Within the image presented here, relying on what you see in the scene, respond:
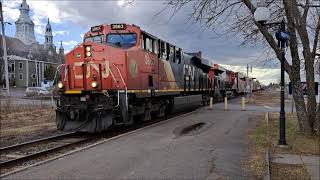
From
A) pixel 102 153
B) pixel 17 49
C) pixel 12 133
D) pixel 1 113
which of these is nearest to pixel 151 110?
pixel 12 133

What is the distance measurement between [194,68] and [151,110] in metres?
10.0

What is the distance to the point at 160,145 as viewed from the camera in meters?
12.8

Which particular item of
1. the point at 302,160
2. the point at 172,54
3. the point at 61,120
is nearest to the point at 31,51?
the point at 172,54

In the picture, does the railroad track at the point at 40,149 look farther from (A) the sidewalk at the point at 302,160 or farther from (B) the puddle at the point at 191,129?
(A) the sidewalk at the point at 302,160

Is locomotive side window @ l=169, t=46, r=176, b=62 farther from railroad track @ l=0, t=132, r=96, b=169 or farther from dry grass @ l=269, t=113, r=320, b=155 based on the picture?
railroad track @ l=0, t=132, r=96, b=169

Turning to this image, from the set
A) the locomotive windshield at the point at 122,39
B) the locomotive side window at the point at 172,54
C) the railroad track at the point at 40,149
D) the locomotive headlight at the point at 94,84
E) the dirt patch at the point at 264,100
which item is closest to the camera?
the railroad track at the point at 40,149

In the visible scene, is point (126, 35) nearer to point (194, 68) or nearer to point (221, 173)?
point (221, 173)

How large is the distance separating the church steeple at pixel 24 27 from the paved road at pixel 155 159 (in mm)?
139414

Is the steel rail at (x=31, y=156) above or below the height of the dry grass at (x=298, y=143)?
above

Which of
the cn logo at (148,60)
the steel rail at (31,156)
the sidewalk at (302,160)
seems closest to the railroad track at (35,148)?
the steel rail at (31,156)

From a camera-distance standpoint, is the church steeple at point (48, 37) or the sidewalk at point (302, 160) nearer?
the sidewalk at point (302, 160)

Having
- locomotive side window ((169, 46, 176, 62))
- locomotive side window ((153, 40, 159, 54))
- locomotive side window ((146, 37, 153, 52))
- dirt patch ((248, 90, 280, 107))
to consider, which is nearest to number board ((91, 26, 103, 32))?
locomotive side window ((146, 37, 153, 52))

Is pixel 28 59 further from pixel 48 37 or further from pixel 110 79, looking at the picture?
pixel 110 79

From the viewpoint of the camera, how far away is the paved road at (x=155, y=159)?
891 centimetres
